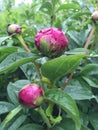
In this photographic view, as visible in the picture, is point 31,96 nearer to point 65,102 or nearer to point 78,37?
point 65,102

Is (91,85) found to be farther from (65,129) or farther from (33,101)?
(33,101)

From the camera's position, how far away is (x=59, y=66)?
1118 mm

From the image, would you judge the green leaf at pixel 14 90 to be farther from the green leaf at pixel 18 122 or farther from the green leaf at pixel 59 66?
the green leaf at pixel 59 66

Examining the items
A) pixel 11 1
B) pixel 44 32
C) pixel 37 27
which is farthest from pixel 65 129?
pixel 11 1

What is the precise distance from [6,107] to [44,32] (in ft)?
1.17

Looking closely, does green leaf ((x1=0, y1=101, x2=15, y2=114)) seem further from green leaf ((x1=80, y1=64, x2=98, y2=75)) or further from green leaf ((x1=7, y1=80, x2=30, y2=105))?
green leaf ((x1=80, y1=64, x2=98, y2=75))

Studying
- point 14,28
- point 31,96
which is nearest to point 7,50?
point 14,28

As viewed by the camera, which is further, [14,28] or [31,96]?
[14,28]

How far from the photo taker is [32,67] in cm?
135

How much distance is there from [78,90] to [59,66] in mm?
184

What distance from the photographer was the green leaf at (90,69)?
4.35ft

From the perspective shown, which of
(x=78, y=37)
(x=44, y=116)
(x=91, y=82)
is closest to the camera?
(x=44, y=116)

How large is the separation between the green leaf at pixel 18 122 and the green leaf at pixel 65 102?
0.63 feet

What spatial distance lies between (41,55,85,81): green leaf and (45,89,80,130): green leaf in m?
0.05
